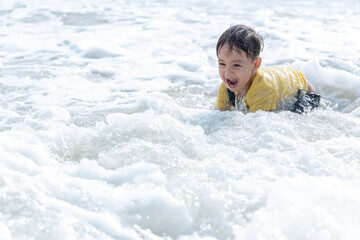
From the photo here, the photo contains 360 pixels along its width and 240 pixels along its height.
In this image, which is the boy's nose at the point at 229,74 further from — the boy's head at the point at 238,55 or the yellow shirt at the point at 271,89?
the yellow shirt at the point at 271,89

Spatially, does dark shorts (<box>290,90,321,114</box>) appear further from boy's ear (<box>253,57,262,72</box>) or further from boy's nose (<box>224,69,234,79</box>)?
boy's nose (<box>224,69,234,79</box>)

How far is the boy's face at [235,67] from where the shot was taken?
12.2 ft

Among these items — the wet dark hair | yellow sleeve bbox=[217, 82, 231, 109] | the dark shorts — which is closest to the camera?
the wet dark hair

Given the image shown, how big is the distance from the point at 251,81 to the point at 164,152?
53.1 inches

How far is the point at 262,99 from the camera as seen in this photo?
3768mm

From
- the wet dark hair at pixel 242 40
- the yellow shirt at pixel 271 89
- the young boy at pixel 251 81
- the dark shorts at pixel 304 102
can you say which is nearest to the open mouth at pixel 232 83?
the young boy at pixel 251 81

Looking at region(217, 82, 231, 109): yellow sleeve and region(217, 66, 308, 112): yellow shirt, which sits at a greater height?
region(217, 66, 308, 112): yellow shirt

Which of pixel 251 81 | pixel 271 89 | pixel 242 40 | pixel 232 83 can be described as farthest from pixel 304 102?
pixel 242 40

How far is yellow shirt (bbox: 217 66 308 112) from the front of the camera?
3.77 m

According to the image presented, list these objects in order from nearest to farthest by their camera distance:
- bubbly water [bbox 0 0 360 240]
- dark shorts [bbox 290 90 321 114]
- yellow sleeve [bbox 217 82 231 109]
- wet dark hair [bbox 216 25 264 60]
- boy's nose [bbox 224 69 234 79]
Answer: bubbly water [bbox 0 0 360 240], wet dark hair [bbox 216 25 264 60], boy's nose [bbox 224 69 234 79], dark shorts [bbox 290 90 321 114], yellow sleeve [bbox 217 82 231 109]

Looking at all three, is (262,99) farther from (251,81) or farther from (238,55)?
(238,55)

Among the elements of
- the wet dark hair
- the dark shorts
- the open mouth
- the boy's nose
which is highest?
the wet dark hair

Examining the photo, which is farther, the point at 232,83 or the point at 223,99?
the point at 223,99

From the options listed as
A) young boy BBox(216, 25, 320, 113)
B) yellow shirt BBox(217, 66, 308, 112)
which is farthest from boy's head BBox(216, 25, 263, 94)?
yellow shirt BBox(217, 66, 308, 112)
